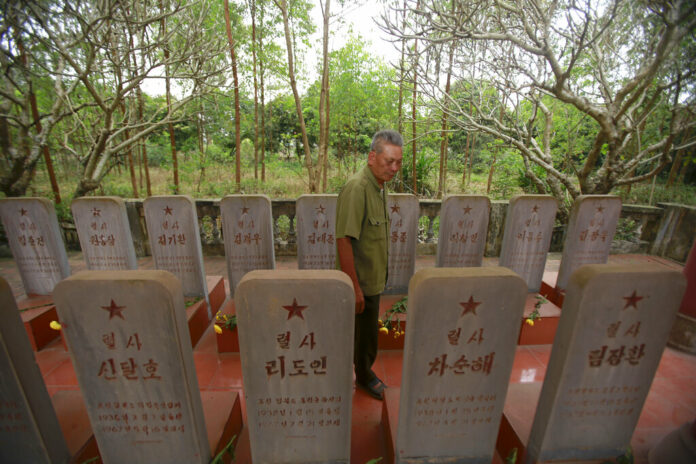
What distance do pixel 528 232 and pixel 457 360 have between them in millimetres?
2517

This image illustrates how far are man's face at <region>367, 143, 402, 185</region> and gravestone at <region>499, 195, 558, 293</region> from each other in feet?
6.41

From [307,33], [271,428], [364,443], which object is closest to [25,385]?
[271,428]

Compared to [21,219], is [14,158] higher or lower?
higher

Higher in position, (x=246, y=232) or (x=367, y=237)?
(x=367, y=237)

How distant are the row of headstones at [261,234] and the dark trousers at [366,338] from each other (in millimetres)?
1277

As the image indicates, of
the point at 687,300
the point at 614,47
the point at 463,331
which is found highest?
the point at 614,47

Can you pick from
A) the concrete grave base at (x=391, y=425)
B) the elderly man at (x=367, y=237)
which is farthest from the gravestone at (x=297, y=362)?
the elderly man at (x=367, y=237)

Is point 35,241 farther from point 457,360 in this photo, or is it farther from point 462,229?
point 462,229

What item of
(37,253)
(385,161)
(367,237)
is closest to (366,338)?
(367,237)

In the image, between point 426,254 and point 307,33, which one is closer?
point 426,254

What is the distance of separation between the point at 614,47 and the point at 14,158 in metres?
8.16

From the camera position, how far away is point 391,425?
1759 mm

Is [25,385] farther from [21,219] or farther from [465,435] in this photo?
[21,219]

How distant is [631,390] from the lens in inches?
60.6
